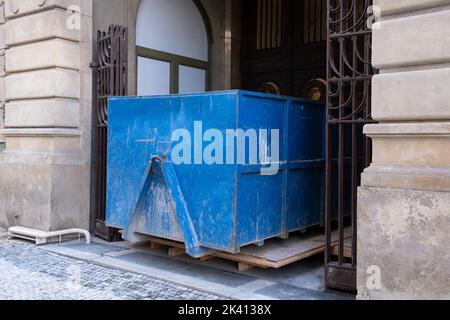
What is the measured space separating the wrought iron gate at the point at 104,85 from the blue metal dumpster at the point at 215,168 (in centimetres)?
89

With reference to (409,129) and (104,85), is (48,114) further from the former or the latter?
(409,129)

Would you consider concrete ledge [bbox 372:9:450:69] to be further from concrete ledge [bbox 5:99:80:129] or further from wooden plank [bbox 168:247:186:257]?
concrete ledge [bbox 5:99:80:129]

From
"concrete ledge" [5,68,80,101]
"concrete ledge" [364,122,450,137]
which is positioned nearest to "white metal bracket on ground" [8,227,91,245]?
"concrete ledge" [5,68,80,101]

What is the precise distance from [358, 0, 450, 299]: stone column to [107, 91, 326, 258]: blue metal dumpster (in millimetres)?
1458

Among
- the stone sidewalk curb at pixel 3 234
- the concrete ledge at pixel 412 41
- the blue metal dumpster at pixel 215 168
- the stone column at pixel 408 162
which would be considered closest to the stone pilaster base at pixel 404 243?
the stone column at pixel 408 162

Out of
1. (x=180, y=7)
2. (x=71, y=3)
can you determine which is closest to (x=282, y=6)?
(x=180, y=7)

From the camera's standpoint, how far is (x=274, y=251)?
591 cm

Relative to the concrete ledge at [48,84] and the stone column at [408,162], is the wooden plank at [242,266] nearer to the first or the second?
the stone column at [408,162]

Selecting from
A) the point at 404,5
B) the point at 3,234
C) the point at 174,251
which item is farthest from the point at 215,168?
the point at 3,234

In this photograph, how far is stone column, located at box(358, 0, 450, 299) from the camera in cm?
407

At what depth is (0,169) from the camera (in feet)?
27.5

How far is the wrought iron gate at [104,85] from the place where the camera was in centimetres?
752
